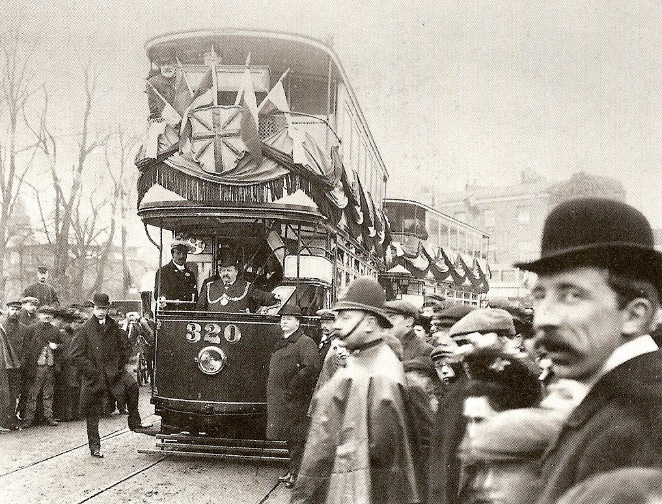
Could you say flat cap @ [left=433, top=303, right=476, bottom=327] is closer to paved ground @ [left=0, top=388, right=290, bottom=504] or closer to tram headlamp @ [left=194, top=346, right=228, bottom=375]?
paved ground @ [left=0, top=388, right=290, bottom=504]

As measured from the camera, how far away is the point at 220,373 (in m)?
7.21

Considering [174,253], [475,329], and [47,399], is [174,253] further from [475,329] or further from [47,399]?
[475,329]

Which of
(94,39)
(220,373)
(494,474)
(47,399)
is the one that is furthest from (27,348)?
(494,474)

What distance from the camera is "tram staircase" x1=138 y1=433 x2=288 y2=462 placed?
7.39 metres

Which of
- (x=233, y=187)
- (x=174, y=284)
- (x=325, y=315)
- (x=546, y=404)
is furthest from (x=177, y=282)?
(x=546, y=404)

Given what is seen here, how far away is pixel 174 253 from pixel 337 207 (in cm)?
202

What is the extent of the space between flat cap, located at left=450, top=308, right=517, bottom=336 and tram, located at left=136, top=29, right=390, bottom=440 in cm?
462

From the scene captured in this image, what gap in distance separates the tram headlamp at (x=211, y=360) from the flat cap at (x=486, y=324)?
474 cm

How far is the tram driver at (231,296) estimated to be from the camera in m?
7.55

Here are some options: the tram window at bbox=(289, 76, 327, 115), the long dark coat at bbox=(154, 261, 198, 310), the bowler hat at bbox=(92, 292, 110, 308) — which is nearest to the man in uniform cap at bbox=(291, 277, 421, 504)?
the long dark coat at bbox=(154, 261, 198, 310)

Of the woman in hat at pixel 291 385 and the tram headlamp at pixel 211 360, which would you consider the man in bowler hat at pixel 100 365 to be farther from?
the woman in hat at pixel 291 385

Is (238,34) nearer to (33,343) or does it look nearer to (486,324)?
(486,324)

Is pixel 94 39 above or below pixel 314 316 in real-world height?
above

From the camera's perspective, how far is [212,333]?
7293mm
